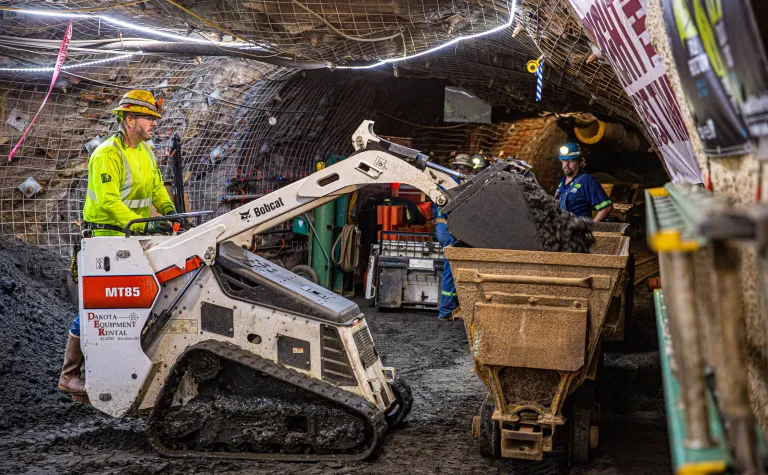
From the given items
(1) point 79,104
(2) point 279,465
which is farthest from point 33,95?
(2) point 279,465

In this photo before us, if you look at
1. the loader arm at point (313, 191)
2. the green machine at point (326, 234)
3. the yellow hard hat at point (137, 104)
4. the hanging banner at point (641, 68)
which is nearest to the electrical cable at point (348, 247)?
the green machine at point (326, 234)

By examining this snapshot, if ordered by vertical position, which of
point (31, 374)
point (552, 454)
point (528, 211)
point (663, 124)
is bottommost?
point (552, 454)

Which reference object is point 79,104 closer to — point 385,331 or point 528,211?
point 385,331

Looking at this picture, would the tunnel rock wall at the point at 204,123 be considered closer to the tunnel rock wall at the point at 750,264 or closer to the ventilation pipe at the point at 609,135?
the ventilation pipe at the point at 609,135

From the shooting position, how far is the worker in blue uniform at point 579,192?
7715 mm

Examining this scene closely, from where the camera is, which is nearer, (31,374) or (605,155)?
(31,374)

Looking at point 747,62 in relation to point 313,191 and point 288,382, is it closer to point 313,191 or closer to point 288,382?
point 313,191

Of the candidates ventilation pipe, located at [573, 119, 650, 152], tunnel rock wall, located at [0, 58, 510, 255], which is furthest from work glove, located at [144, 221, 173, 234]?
ventilation pipe, located at [573, 119, 650, 152]

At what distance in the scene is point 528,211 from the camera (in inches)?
182

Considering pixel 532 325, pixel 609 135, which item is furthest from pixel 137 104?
pixel 609 135

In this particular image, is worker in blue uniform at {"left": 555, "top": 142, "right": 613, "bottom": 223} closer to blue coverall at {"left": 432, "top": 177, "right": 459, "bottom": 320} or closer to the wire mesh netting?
the wire mesh netting

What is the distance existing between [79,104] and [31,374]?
3.70 meters

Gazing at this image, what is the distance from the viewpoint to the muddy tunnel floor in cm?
493

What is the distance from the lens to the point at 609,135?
13242 mm
